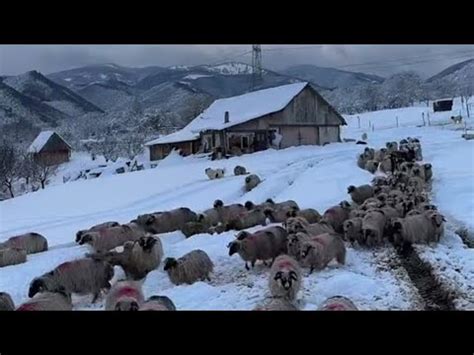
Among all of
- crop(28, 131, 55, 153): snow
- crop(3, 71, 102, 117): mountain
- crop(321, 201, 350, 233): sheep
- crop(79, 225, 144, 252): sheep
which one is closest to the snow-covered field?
crop(79, 225, 144, 252): sheep

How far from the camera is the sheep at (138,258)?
5.65m

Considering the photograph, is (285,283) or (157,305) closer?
(157,305)

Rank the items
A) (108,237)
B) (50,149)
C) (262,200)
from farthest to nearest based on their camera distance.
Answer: (262,200) < (50,149) < (108,237)

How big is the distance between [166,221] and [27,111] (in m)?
3.02

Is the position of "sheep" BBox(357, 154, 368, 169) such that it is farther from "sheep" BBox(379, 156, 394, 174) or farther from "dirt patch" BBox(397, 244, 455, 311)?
"dirt patch" BBox(397, 244, 455, 311)

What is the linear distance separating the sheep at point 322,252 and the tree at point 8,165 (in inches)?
238

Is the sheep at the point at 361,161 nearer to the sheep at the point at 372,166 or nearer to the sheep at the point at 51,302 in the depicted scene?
the sheep at the point at 372,166

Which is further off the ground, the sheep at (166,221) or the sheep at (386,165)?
the sheep at (386,165)

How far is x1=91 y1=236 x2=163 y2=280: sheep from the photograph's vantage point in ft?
18.5

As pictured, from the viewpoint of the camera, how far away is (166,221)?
8.30 metres

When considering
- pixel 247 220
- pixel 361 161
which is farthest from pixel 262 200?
pixel 361 161

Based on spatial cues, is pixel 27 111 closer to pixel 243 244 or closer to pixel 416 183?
pixel 243 244

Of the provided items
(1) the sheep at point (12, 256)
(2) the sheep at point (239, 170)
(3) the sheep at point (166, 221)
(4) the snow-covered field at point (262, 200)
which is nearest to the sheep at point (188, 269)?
(4) the snow-covered field at point (262, 200)
